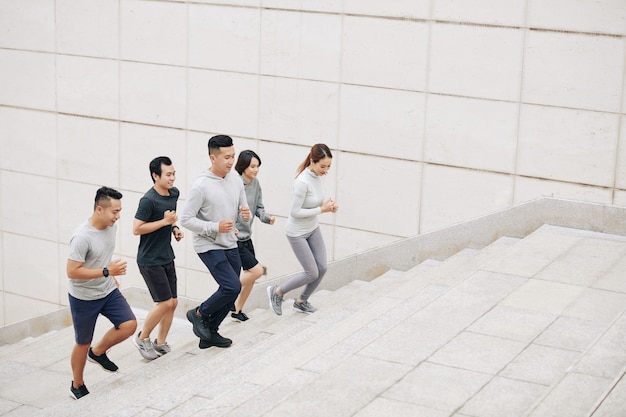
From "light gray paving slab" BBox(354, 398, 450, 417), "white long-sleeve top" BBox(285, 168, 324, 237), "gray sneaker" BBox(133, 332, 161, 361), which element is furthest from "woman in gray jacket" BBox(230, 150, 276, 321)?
"light gray paving slab" BBox(354, 398, 450, 417)

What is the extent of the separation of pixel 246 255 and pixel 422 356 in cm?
329

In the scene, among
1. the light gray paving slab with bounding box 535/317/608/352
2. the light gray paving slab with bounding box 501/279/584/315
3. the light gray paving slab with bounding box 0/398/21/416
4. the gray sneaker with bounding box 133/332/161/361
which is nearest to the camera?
the light gray paving slab with bounding box 535/317/608/352

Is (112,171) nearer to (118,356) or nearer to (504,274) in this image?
(118,356)

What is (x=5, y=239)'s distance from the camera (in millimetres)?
13609

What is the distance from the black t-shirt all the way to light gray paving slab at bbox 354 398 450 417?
3.32 metres

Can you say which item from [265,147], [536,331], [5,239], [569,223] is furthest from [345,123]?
[5,239]

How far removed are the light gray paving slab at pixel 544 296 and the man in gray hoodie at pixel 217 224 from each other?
8.07 feet

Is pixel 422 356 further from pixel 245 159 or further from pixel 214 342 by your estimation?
pixel 245 159

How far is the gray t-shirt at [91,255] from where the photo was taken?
7480 millimetres

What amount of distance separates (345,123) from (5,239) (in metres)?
5.86

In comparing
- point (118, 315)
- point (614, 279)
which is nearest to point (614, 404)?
point (614, 279)

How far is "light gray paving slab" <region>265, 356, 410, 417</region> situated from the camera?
545cm

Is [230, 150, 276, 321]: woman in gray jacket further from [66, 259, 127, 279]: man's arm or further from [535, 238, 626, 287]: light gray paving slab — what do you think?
[535, 238, 626, 287]: light gray paving slab

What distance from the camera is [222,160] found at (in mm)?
8094
